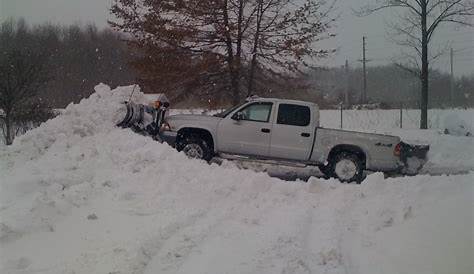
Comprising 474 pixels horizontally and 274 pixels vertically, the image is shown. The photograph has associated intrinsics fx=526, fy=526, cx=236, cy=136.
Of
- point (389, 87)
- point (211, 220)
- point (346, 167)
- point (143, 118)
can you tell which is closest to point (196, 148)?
point (143, 118)

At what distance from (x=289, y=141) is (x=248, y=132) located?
3.14 ft

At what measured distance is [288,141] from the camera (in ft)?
39.1

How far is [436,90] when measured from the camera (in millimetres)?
49250

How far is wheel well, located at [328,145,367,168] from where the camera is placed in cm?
1199

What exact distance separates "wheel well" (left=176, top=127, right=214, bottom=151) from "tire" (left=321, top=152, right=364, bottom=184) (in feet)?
9.13

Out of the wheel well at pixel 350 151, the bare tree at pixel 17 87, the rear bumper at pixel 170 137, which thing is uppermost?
the bare tree at pixel 17 87

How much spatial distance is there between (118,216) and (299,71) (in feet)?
42.5

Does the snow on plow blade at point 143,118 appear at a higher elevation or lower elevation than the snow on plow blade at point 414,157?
higher

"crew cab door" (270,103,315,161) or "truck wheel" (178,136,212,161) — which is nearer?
"crew cab door" (270,103,315,161)

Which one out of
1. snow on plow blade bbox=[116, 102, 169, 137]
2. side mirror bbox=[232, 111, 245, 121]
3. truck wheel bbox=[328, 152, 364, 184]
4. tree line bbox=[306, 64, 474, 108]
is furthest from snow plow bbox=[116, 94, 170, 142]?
tree line bbox=[306, 64, 474, 108]

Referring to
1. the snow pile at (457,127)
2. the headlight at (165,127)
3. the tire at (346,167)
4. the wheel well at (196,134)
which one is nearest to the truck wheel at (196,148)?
the wheel well at (196,134)

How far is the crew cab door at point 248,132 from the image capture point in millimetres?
11992

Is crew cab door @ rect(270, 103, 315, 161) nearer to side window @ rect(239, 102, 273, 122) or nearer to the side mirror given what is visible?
side window @ rect(239, 102, 273, 122)

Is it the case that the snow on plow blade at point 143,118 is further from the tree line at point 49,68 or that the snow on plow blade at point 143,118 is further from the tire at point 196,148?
the tree line at point 49,68
